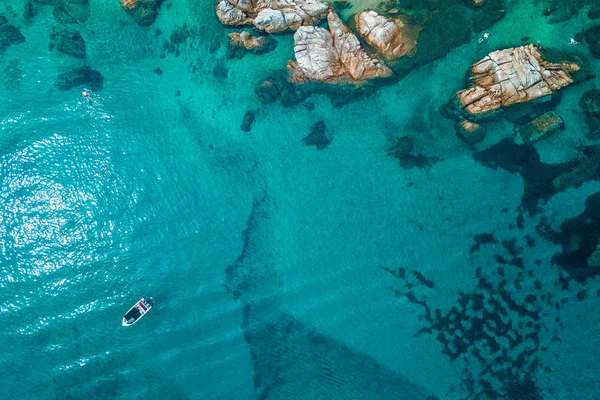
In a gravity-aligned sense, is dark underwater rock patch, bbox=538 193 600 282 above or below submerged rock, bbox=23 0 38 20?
below

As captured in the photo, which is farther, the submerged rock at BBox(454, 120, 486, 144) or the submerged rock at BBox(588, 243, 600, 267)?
the submerged rock at BBox(454, 120, 486, 144)

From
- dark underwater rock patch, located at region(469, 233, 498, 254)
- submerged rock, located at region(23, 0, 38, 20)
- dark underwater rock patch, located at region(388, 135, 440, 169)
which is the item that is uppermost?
submerged rock, located at region(23, 0, 38, 20)

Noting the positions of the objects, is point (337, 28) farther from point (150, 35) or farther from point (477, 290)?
point (477, 290)

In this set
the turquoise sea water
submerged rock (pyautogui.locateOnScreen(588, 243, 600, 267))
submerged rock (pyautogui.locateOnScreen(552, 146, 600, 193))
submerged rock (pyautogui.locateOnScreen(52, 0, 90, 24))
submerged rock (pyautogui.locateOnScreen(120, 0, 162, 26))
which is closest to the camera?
submerged rock (pyautogui.locateOnScreen(588, 243, 600, 267))

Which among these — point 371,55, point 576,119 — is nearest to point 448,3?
point 371,55

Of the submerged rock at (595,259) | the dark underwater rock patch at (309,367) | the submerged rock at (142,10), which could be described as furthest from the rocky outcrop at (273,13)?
the submerged rock at (595,259)

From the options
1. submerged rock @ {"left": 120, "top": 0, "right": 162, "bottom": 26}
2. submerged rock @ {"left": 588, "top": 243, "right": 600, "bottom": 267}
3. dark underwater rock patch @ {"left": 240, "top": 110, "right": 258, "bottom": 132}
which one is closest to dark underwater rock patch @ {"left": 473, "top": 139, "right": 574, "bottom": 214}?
submerged rock @ {"left": 588, "top": 243, "right": 600, "bottom": 267}

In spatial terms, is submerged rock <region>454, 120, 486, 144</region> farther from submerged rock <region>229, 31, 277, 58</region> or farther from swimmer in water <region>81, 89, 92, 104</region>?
swimmer in water <region>81, 89, 92, 104</region>
